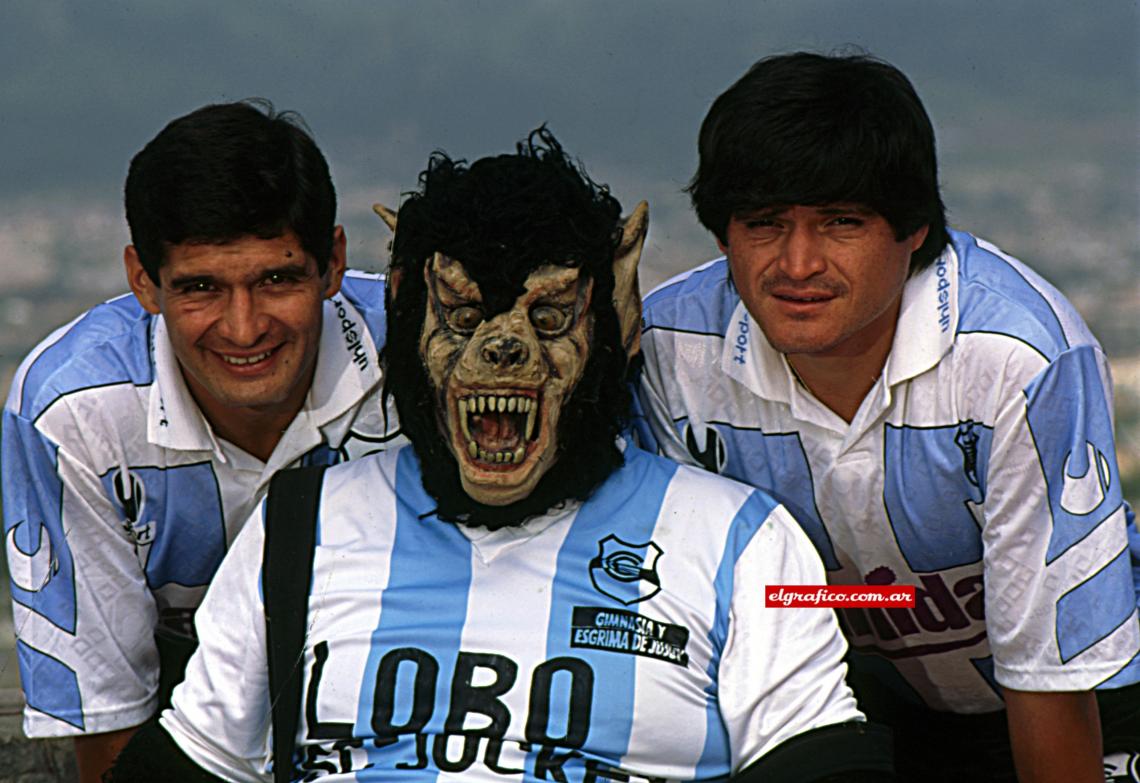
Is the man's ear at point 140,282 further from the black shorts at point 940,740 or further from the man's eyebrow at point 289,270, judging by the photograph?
the black shorts at point 940,740

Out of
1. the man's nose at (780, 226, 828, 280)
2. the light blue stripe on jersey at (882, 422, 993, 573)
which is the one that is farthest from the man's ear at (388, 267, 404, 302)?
the light blue stripe on jersey at (882, 422, 993, 573)

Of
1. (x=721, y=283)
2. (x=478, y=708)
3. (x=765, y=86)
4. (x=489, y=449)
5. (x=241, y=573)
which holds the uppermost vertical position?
(x=765, y=86)

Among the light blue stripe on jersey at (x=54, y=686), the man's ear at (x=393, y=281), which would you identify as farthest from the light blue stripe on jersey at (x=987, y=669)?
the light blue stripe on jersey at (x=54, y=686)

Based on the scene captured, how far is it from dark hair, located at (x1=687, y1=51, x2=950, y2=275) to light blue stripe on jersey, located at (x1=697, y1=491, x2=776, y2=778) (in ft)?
1.84

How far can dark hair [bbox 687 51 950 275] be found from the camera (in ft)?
9.52

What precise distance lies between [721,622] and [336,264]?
108cm

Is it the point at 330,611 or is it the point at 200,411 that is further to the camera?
the point at 200,411

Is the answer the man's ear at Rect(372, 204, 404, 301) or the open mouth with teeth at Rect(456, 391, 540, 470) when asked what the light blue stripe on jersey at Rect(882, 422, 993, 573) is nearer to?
the open mouth with teeth at Rect(456, 391, 540, 470)

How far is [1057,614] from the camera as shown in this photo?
302 cm

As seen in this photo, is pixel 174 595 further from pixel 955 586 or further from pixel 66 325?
pixel 955 586

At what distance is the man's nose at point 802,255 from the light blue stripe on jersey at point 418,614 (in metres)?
0.73

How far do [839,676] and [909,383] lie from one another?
→ 2.09ft

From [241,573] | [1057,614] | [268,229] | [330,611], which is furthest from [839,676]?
[268,229]

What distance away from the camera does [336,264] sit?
129 inches
